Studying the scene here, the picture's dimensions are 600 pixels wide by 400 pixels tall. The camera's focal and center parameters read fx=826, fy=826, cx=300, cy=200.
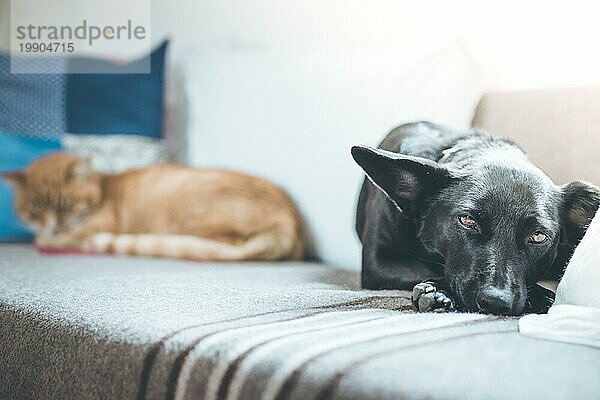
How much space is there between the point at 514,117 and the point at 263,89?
766 millimetres

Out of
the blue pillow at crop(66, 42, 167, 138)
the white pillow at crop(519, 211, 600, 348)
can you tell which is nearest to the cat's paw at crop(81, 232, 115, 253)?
the blue pillow at crop(66, 42, 167, 138)

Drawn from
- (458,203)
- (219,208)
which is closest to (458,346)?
(458,203)

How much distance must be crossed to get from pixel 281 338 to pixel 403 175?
1.39 feet

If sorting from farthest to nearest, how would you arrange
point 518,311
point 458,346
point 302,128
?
1. point 302,128
2. point 518,311
3. point 458,346

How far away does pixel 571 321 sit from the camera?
1014 millimetres

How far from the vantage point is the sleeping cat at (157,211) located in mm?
2008

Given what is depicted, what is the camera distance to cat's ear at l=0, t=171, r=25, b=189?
222 cm

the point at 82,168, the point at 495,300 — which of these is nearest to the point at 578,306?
the point at 495,300

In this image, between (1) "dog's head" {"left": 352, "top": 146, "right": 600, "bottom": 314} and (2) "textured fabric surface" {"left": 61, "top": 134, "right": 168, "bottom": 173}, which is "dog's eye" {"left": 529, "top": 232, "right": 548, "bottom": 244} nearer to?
(1) "dog's head" {"left": 352, "top": 146, "right": 600, "bottom": 314}

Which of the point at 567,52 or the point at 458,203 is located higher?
the point at 567,52

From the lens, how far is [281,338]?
3.25 feet

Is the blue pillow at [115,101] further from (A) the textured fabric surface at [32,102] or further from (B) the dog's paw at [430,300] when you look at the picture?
(B) the dog's paw at [430,300]

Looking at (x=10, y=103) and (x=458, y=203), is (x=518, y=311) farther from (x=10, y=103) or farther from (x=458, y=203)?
(x=10, y=103)

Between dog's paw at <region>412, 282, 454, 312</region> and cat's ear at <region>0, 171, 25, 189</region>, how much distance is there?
1367 millimetres
